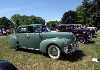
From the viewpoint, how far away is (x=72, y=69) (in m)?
10.2

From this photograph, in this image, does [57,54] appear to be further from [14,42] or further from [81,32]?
[81,32]

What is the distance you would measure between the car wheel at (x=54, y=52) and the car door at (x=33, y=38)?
1.17 metres

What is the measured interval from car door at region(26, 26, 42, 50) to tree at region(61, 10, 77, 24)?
108m

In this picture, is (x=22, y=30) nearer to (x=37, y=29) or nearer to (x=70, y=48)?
(x=37, y=29)

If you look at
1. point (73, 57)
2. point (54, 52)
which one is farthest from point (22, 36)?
point (73, 57)

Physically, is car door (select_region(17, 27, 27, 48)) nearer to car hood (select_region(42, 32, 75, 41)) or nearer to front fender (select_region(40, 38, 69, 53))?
car hood (select_region(42, 32, 75, 41))

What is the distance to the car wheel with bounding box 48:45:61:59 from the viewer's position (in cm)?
1180

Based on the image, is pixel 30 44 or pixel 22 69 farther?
pixel 30 44

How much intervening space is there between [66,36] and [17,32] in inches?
151

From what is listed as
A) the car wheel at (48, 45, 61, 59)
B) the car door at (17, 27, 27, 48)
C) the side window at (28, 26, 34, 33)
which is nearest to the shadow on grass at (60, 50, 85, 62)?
the car wheel at (48, 45, 61, 59)

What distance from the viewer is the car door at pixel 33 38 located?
42.8 feet

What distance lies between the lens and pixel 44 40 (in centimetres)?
1251

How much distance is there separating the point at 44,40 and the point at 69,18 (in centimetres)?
10960

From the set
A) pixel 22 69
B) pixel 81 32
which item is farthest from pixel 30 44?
pixel 81 32
